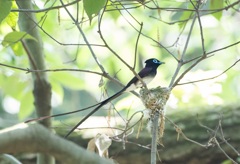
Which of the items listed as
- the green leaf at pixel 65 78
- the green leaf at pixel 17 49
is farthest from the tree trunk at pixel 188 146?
the green leaf at pixel 17 49

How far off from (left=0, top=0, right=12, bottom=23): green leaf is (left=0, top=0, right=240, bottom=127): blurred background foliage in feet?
0.90

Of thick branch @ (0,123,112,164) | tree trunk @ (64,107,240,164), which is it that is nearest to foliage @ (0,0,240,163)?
tree trunk @ (64,107,240,164)

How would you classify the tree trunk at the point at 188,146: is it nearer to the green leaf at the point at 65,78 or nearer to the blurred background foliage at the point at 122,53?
the blurred background foliage at the point at 122,53

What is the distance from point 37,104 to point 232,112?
105cm

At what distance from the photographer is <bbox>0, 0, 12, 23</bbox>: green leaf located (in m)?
1.26

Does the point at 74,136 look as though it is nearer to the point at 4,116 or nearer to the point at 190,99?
the point at 190,99

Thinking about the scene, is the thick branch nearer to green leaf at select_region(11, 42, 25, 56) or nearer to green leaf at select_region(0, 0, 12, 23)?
green leaf at select_region(0, 0, 12, 23)

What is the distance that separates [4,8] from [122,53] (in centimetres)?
312

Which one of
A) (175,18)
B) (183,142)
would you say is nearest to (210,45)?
(183,142)

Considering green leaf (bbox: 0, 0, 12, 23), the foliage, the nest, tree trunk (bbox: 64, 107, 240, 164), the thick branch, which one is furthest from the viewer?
tree trunk (bbox: 64, 107, 240, 164)

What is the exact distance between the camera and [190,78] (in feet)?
9.78

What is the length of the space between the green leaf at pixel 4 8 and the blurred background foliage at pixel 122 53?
0.90ft

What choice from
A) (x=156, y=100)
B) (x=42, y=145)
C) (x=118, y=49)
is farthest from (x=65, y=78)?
(x=42, y=145)

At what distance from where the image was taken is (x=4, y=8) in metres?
1.27
